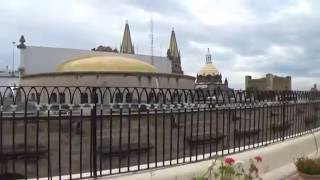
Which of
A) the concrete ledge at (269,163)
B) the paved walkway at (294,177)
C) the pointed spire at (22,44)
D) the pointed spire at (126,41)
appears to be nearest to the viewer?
the concrete ledge at (269,163)

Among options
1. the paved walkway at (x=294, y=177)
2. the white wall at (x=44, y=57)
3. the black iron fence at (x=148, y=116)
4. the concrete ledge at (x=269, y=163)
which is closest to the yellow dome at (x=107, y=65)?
the white wall at (x=44, y=57)

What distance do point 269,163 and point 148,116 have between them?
262 centimetres

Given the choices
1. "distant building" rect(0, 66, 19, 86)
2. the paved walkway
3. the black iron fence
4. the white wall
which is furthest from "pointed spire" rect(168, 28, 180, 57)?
the paved walkway

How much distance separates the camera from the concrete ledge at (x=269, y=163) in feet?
19.5

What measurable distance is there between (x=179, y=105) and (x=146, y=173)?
1.41 metres

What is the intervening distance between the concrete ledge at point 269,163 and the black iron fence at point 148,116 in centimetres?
26

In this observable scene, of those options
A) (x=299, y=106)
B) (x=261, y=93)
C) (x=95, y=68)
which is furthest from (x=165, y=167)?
(x=95, y=68)

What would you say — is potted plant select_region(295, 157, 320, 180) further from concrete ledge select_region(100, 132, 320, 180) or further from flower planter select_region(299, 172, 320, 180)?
concrete ledge select_region(100, 132, 320, 180)

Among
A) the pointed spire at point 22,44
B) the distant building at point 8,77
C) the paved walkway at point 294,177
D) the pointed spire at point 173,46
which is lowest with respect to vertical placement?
the paved walkway at point 294,177

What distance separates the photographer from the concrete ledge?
5.96 meters

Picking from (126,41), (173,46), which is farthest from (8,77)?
(173,46)

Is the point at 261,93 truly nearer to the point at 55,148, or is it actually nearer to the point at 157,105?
the point at 157,105

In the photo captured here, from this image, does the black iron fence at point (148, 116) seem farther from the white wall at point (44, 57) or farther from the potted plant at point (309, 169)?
the white wall at point (44, 57)

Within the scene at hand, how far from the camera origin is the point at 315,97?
12414mm
